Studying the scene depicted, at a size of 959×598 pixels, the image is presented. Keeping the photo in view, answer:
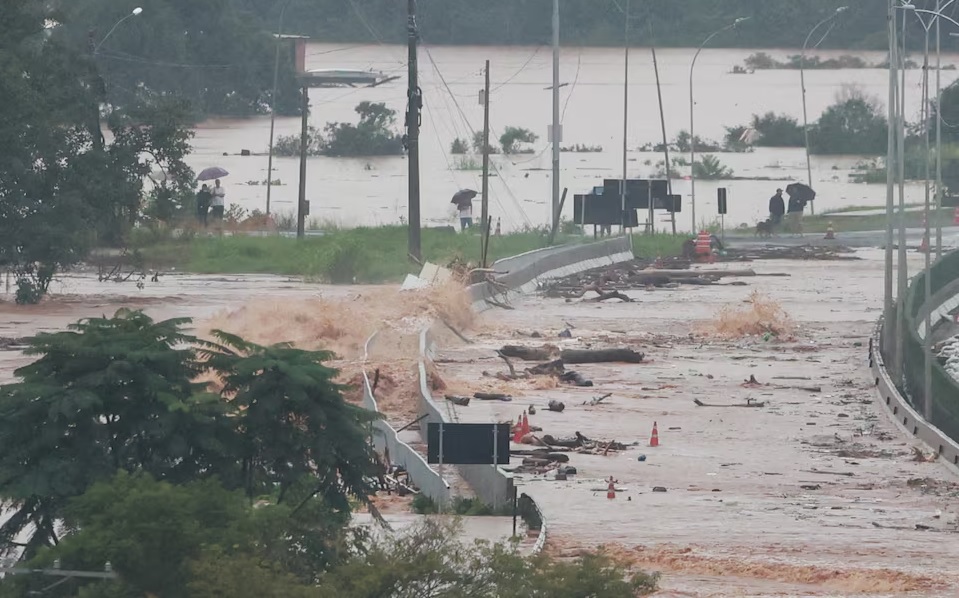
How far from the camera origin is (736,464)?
26.3m

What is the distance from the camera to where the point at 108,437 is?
1485 centimetres

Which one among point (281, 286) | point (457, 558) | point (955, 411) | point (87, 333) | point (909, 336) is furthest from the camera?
point (281, 286)

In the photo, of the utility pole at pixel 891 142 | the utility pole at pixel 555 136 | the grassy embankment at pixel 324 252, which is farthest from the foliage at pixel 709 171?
the utility pole at pixel 891 142

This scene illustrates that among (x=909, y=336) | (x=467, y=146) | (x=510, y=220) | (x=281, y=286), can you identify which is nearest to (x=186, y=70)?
(x=467, y=146)

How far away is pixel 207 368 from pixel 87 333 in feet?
3.12

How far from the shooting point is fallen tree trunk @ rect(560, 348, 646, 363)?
36906 millimetres

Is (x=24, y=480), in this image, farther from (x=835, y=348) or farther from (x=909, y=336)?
(x=835, y=348)

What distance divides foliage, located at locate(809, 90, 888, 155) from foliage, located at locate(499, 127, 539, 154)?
15.8 metres

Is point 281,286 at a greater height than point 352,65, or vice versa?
point 352,65

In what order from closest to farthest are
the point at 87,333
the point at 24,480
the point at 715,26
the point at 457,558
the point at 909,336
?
the point at 457,558, the point at 24,480, the point at 87,333, the point at 909,336, the point at 715,26

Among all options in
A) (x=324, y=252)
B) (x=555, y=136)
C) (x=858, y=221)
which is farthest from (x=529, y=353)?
(x=858, y=221)

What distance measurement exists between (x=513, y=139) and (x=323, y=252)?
61.4 meters

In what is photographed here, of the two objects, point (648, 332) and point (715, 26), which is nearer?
point (648, 332)

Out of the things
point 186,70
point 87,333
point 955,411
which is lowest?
point 955,411
